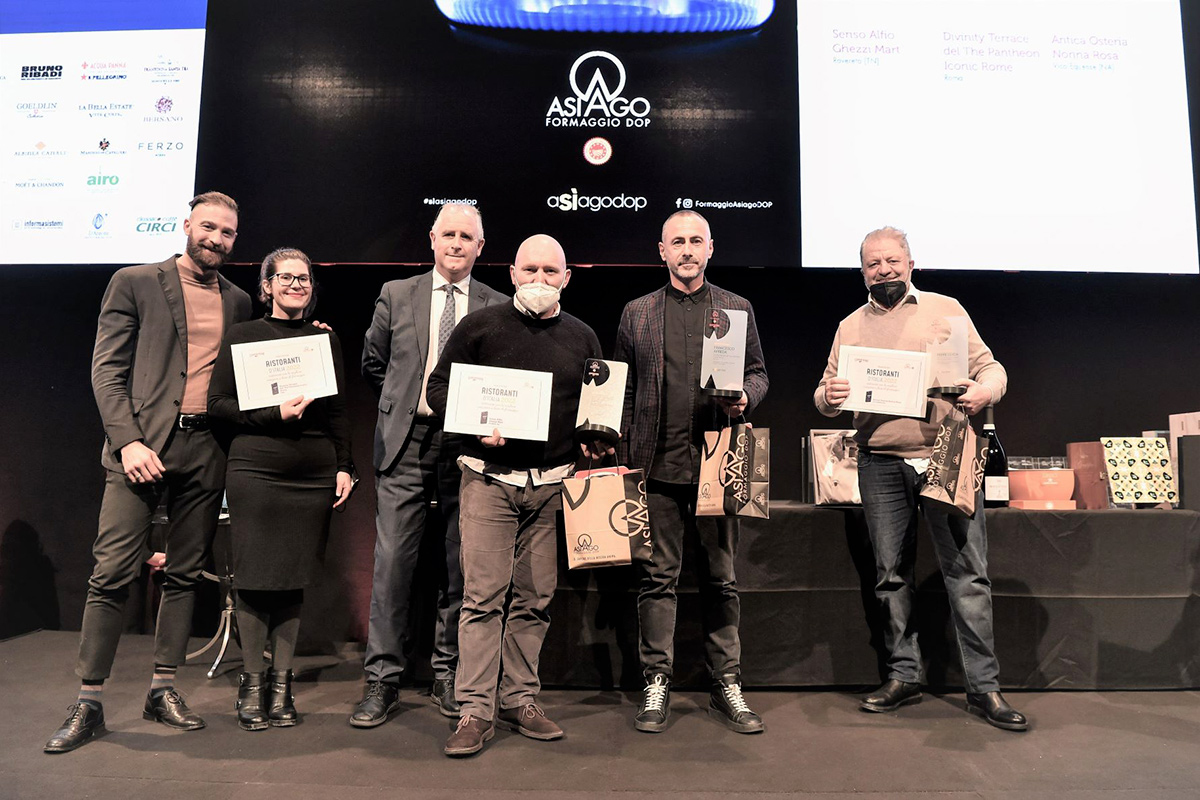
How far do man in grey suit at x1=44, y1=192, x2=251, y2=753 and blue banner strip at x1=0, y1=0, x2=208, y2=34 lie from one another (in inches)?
70.9

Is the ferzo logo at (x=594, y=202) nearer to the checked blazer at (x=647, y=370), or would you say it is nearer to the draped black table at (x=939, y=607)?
the checked blazer at (x=647, y=370)

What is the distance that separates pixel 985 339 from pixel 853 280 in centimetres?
74

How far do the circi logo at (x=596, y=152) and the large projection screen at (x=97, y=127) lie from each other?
76.7 inches

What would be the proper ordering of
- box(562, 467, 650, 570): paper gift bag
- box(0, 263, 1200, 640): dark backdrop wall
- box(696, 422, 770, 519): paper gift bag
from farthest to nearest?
1. box(0, 263, 1200, 640): dark backdrop wall
2. box(696, 422, 770, 519): paper gift bag
3. box(562, 467, 650, 570): paper gift bag

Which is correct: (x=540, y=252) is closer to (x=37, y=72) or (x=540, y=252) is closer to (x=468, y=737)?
(x=468, y=737)

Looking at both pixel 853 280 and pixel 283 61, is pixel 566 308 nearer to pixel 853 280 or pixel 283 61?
pixel 853 280

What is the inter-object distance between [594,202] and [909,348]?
1.64m

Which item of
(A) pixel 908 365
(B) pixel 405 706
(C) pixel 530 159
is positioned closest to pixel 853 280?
(A) pixel 908 365

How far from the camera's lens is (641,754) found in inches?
95.8

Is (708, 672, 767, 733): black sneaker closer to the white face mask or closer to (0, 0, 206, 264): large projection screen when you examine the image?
the white face mask

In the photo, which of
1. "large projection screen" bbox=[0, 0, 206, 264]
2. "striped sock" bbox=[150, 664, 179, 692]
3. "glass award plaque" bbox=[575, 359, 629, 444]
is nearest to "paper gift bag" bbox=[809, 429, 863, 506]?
"glass award plaque" bbox=[575, 359, 629, 444]

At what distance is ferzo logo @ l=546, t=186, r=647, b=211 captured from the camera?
3783mm

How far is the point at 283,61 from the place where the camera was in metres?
3.89

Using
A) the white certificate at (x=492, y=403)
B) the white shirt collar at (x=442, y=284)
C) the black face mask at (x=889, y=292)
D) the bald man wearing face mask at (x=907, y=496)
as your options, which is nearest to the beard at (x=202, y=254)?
the white shirt collar at (x=442, y=284)
